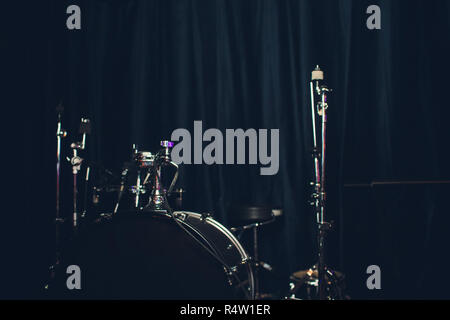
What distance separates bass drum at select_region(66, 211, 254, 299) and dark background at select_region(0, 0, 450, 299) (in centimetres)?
73

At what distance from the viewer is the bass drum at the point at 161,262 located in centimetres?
282

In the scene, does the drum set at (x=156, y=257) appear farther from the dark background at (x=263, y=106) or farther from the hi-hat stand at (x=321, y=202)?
the dark background at (x=263, y=106)

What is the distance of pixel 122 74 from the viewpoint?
13.6 feet

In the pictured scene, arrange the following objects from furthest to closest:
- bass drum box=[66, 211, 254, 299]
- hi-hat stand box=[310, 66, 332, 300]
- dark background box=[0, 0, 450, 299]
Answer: dark background box=[0, 0, 450, 299] < hi-hat stand box=[310, 66, 332, 300] < bass drum box=[66, 211, 254, 299]

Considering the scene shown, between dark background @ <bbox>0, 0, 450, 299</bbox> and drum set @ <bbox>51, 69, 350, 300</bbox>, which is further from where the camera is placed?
dark background @ <bbox>0, 0, 450, 299</bbox>

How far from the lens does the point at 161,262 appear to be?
9.34 ft

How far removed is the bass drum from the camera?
111 inches

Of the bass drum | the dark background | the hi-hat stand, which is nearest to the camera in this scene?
the bass drum

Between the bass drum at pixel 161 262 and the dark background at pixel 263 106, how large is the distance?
28.8 inches

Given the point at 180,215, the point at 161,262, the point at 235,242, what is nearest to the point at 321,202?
the point at 235,242

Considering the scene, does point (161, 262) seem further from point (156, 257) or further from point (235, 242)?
point (235, 242)

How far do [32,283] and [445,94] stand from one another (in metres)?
3.95

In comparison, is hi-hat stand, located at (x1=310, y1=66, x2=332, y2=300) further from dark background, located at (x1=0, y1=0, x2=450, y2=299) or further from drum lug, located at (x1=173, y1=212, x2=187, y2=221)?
drum lug, located at (x1=173, y1=212, x2=187, y2=221)


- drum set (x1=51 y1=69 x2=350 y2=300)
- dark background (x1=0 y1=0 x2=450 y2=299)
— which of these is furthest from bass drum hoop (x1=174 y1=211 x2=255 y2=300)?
dark background (x1=0 y1=0 x2=450 y2=299)
